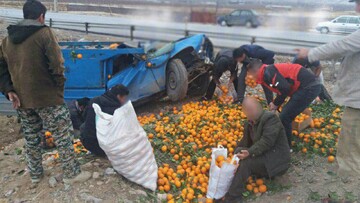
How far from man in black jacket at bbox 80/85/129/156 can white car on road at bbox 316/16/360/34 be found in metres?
2.45

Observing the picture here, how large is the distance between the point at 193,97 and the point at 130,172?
4023 millimetres

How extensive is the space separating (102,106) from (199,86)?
3.92m

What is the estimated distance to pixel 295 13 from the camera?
8.96 feet

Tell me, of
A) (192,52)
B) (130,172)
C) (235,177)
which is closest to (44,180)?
(130,172)

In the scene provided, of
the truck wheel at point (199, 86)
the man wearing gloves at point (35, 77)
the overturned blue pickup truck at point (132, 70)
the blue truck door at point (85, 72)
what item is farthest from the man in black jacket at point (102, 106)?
the truck wheel at point (199, 86)

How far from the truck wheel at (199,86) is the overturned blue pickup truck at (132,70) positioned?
0.64ft

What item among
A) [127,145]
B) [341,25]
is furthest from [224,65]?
[127,145]

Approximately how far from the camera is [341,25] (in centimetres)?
418

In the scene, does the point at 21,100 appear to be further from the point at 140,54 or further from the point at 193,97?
the point at 193,97

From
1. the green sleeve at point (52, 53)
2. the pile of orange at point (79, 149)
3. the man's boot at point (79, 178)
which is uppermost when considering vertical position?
the green sleeve at point (52, 53)

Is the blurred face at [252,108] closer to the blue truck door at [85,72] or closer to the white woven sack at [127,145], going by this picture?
the white woven sack at [127,145]

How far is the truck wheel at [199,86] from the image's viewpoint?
7.94 m

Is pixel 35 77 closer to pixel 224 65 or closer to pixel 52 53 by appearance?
pixel 52 53

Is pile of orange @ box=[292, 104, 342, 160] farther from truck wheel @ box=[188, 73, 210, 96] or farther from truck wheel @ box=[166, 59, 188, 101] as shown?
truck wheel @ box=[188, 73, 210, 96]
